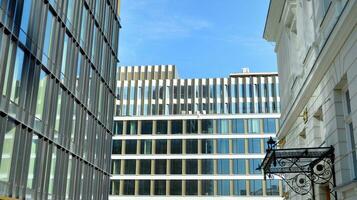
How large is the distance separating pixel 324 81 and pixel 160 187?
6981 centimetres

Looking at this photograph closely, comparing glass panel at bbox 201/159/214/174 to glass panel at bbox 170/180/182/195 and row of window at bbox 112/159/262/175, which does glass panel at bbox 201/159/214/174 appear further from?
glass panel at bbox 170/180/182/195

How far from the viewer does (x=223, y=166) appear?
82.7 metres

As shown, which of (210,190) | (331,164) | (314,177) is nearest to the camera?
(331,164)

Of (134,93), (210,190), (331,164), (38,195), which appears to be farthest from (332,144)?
(134,93)

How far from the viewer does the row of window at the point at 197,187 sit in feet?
264

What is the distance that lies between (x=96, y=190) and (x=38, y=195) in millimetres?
11844

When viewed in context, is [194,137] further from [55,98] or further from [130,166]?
[55,98]

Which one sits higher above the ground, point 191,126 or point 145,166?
point 191,126

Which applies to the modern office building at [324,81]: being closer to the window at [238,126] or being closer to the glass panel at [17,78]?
the glass panel at [17,78]

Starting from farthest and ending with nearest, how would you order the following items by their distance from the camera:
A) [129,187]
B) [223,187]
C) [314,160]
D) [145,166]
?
→ [145,166]
[129,187]
[223,187]
[314,160]

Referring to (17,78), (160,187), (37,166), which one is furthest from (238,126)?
(17,78)

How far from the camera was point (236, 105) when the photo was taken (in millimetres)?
86750

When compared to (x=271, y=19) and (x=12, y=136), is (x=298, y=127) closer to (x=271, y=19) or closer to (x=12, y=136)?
(x=271, y=19)

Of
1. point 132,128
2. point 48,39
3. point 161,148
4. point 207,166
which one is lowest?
point 207,166
